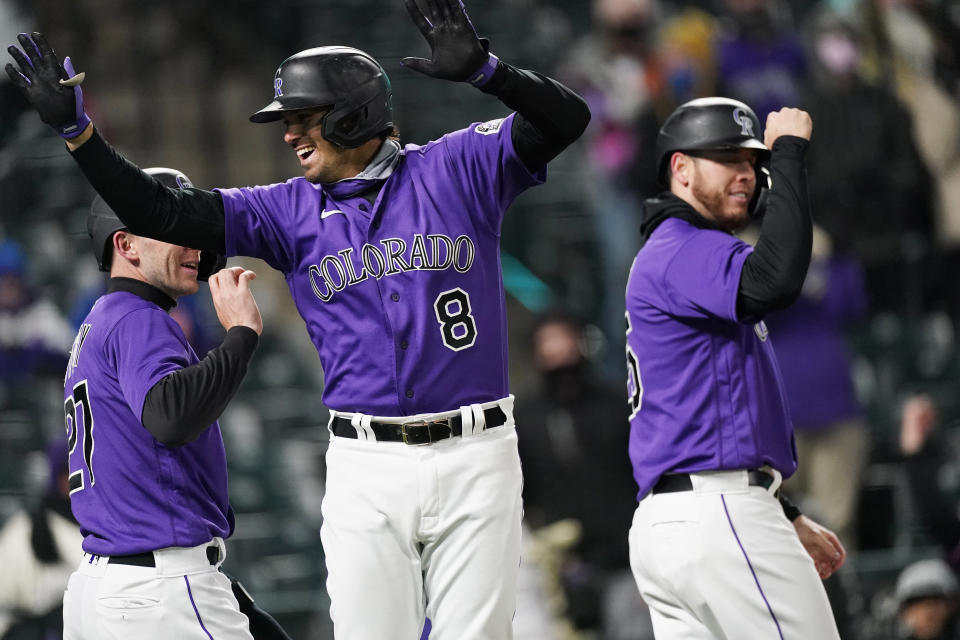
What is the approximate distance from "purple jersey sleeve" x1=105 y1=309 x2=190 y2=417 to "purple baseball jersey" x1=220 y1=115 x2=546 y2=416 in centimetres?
29

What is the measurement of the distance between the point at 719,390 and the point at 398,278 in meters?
0.94

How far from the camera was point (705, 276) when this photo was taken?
3.89m

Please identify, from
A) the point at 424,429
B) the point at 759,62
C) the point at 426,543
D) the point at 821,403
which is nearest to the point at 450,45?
the point at 424,429

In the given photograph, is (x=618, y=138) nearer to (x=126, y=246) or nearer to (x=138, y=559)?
(x=126, y=246)

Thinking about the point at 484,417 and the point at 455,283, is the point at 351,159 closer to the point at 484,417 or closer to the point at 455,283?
the point at 455,283

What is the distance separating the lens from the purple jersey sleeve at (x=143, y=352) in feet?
12.3

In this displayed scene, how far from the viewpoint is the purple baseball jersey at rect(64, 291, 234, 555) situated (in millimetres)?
3809

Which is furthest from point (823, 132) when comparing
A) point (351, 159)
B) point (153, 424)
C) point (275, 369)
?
point (153, 424)

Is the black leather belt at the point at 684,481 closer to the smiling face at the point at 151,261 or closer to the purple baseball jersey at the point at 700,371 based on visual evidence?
the purple baseball jersey at the point at 700,371

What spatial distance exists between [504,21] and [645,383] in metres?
6.43

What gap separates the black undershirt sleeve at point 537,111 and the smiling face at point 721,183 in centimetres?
53

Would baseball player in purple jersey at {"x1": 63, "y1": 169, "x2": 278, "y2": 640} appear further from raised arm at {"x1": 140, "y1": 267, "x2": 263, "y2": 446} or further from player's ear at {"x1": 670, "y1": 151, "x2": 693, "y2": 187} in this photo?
player's ear at {"x1": 670, "y1": 151, "x2": 693, "y2": 187}

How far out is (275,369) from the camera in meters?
8.38

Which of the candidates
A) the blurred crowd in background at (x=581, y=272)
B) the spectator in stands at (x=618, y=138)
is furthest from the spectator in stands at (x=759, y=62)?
the spectator in stands at (x=618, y=138)
